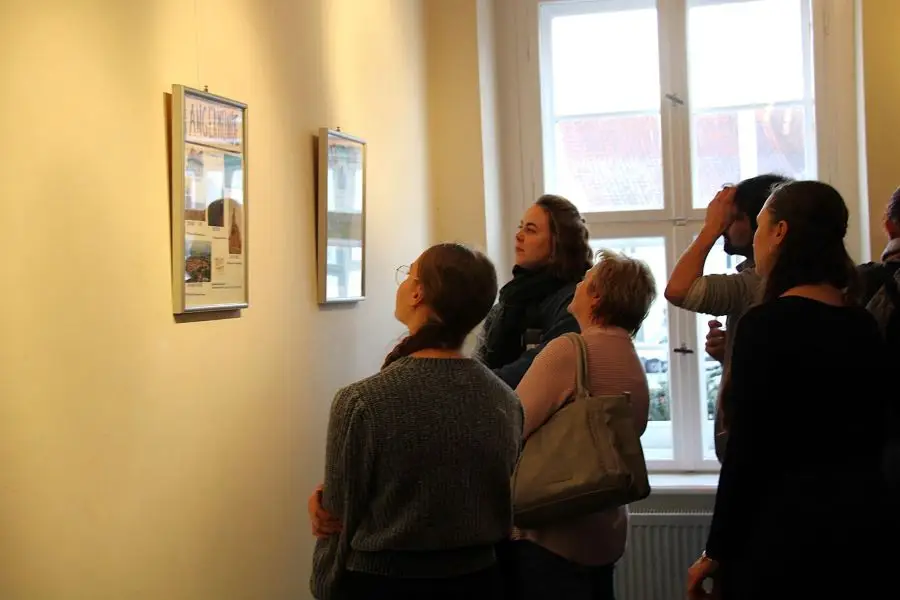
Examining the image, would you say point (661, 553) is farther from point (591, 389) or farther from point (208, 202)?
point (208, 202)

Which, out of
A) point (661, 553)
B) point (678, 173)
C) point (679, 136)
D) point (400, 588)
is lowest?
point (661, 553)

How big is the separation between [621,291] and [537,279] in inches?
17.3

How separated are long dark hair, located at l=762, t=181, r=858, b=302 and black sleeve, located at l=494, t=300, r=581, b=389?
651mm

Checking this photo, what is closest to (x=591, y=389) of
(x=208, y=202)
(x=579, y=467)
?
(x=579, y=467)

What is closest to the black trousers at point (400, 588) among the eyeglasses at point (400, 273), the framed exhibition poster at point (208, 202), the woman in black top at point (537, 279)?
the framed exhibition poster at point (208, 202)

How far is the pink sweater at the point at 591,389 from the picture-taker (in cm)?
190

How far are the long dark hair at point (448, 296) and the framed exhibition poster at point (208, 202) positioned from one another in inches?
20.7

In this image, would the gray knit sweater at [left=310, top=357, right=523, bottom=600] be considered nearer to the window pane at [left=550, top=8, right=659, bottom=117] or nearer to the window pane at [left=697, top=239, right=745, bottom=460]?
the window pane at [left=697, top=239, right=745, bottom=460]

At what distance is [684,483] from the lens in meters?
3.64

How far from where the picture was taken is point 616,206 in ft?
13.0

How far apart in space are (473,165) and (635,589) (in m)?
1.76

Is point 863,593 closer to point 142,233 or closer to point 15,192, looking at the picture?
point 142,233

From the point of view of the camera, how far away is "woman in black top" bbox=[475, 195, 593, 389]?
2.41 metres

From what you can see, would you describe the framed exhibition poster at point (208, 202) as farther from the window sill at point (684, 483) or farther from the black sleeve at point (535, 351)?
the window sill at point (684, 483)
